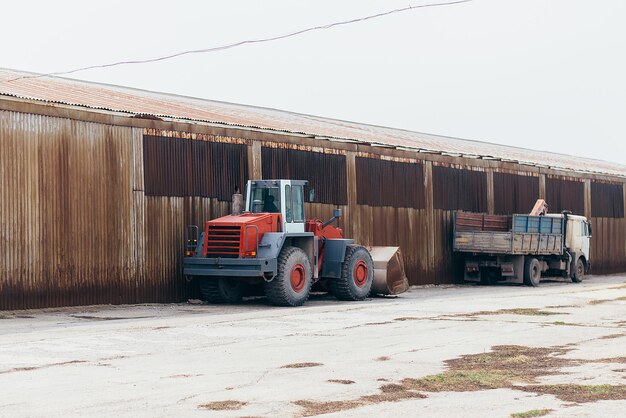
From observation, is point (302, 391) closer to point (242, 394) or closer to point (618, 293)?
point (242, 394)

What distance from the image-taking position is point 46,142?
22.3 meters

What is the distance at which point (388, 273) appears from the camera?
27328 mm

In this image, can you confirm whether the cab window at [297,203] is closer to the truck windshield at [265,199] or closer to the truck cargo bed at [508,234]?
the truck windshield at [265,199]

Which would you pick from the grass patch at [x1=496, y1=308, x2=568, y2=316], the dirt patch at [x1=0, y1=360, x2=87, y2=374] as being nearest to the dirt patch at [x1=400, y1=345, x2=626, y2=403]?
the dirt patch at [x1=0, y1=360, x2=87, y2=374]

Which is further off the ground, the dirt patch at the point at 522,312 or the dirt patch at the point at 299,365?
the dirt patch at the point at 299,365

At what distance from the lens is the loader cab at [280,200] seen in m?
24.6

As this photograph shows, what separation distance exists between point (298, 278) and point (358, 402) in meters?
13.9

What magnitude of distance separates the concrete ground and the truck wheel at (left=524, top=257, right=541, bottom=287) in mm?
10233

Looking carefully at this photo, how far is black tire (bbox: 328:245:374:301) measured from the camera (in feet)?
84.0

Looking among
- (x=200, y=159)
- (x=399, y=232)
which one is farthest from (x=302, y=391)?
(x=399, y=232)

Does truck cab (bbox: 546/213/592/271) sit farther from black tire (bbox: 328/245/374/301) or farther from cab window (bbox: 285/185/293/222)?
cab window (bbox: 285/185/293/222)

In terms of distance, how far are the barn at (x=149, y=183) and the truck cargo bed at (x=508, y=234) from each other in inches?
26.3

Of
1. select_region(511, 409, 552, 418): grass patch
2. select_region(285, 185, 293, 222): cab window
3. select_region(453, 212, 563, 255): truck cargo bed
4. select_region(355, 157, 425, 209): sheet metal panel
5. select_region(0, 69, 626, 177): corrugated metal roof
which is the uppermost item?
select_region(0, 69, 626, 177): corrugated metal roof

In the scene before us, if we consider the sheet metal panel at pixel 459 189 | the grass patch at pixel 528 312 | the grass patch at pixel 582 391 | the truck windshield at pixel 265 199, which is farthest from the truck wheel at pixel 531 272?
the grass patch at pixel 582 391
